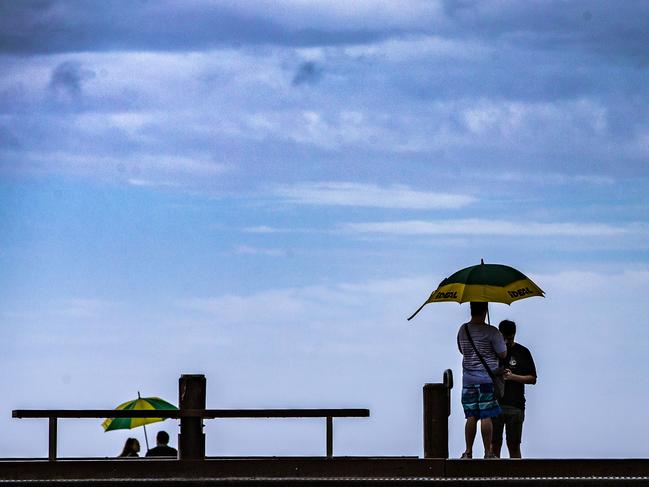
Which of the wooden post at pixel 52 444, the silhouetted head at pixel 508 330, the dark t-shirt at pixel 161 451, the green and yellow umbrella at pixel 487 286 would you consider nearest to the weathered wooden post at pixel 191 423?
the wooden post at pixel 52 444

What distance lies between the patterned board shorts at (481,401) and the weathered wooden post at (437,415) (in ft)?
4.17

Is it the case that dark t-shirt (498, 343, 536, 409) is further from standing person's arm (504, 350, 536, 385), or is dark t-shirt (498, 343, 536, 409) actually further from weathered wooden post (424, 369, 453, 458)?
weathered wooden post (424, 369, 453, 458)

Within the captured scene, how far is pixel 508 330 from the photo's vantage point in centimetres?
1525

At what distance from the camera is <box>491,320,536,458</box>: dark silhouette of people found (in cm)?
1521

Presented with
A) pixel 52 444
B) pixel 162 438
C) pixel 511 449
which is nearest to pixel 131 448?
pixel 162 438

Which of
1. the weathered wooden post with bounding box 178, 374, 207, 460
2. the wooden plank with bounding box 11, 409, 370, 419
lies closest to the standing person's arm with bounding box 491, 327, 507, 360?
the wooden plank with bounding box 11, 409, 370, 419

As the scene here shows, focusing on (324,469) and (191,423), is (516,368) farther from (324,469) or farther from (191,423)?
(191,423)

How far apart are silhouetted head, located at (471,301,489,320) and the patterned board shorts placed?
719mm

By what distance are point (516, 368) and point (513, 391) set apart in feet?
0.87

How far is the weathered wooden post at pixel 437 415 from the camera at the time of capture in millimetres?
15875

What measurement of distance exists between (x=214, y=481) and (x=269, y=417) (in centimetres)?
945

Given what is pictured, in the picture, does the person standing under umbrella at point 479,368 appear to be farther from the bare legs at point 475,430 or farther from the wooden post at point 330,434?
the wooden post at point 330,434

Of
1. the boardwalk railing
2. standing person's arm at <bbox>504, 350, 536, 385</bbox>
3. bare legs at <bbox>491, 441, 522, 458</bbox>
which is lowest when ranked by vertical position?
bare legs at <bbox>491, 441, 522, 458</bbox>

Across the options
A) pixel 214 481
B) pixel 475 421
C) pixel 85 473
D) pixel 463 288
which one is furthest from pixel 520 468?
pixel 214 481
